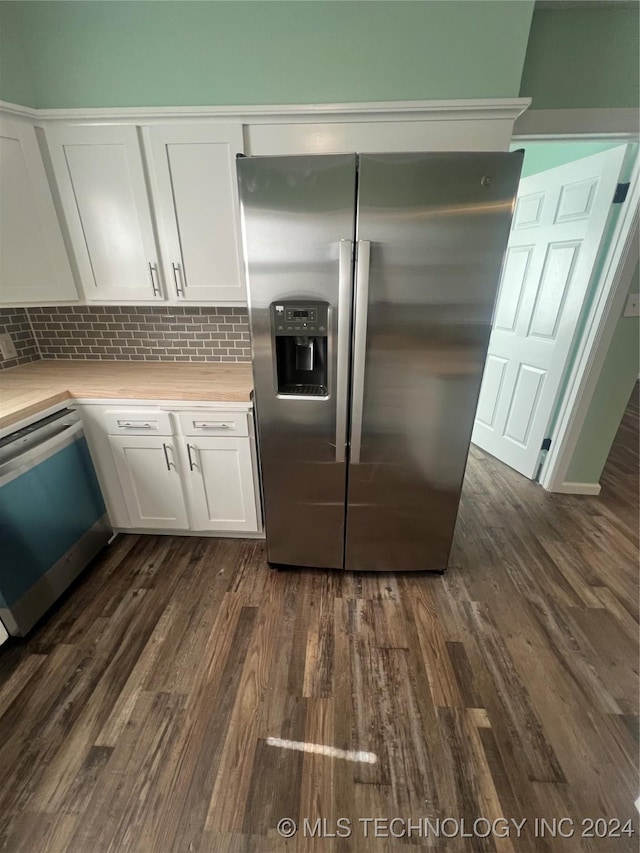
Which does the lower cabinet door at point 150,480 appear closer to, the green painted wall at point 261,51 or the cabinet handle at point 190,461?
the cabinet handle at point 190,461

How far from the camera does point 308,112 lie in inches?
59.1

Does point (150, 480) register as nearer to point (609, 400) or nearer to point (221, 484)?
point (221, 484)

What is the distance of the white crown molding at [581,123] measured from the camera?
1.72 m

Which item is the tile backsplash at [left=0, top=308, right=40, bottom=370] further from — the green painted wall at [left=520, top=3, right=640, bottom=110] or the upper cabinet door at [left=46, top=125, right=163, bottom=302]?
the green painted wall at [left=520, top=3, right=640, bottom=110]

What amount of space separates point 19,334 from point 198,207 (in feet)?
4.81

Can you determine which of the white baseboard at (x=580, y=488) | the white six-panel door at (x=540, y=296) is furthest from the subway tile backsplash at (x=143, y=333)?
the white baseboard at (x=580, y=488)

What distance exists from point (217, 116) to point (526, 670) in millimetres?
2771

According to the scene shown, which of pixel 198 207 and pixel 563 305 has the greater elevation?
pixel 198 207

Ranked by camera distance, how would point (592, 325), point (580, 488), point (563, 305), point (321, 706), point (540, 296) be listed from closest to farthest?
1. point (321, 706)
2. point (592, 325)
3. point (563, 305)
4. point (540, 296)
5. point (580, 488)

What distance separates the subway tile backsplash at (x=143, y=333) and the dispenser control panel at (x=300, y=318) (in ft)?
2.73

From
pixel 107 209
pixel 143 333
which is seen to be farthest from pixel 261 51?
pixel 143 333

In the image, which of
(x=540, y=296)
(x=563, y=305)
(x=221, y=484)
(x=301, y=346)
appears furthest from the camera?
(x=540, y=296)

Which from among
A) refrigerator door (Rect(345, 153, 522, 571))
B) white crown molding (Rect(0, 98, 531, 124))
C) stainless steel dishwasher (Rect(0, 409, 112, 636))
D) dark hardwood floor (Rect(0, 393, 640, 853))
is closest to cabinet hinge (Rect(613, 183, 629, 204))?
white crown molding (Rect(0, 98, 531, 124))

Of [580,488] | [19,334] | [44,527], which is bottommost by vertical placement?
[580,488]
